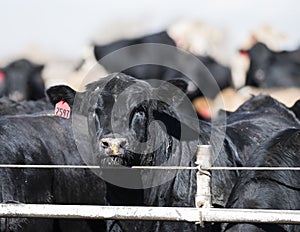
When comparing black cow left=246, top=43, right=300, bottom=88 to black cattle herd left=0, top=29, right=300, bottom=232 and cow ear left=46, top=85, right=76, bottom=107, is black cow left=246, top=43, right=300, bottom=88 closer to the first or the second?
black cattle herd left=0, top=29, right=300, bottom=232

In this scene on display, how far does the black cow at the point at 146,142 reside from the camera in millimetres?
7543

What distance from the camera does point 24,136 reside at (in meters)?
8.84

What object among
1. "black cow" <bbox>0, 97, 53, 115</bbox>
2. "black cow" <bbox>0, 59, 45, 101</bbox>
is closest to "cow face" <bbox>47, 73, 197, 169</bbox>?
"black cow" <bbox>0, 97, 53, 115</bbox>

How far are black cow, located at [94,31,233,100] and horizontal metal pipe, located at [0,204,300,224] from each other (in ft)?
29.0

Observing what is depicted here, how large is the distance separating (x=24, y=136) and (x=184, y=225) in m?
1.98

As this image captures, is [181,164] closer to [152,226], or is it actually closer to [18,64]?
[152,226]

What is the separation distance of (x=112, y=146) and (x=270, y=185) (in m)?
1.29

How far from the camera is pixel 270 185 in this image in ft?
23.2

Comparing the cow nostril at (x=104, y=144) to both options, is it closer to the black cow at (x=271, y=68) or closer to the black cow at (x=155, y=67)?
the black cow at (x=155, y=67)

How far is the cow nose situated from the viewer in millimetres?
7242

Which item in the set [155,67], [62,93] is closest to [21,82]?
[155,67]

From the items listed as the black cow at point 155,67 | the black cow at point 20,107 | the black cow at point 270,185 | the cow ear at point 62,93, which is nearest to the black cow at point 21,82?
the black cow at point 155,67

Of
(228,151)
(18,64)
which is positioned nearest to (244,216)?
(228,151)

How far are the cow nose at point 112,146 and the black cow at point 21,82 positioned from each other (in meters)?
12.2
